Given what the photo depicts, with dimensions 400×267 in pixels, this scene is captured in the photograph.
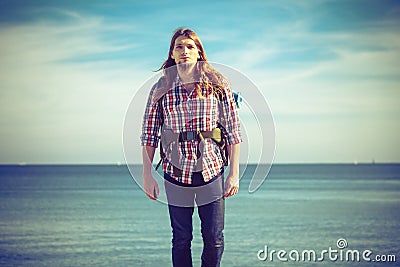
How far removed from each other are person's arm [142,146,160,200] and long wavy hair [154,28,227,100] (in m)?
0.30

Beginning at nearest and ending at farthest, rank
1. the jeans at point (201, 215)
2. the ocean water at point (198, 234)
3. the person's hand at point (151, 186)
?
1. the jeans at point (201, 215)
2. the person's hand at point (151, 186)
3. the ocean water at point (198, 234)

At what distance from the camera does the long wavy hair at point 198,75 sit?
384 cm

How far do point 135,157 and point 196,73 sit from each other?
1.89 ft

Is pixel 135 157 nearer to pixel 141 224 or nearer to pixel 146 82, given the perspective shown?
pixel 146 82

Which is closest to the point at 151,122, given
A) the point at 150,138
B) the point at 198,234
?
the point at 150,138

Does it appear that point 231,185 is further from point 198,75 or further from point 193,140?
point 198,75

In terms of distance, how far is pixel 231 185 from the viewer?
386 cm

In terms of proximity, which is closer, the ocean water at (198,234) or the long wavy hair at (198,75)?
the long wavy hair at (198,75)

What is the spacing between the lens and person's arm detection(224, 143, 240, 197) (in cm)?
385

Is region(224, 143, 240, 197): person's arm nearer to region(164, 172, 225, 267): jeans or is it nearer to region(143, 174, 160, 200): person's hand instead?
region(164, 172, 225, 267): jeans

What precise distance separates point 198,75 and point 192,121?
25 centimetres

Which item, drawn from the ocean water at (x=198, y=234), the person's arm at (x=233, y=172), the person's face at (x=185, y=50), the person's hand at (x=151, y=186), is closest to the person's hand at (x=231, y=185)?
the person's arm at (x=233, y=172)

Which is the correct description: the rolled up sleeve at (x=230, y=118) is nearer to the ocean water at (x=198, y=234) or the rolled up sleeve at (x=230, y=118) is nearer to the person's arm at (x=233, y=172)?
the person's arm at (x=233, y=172)

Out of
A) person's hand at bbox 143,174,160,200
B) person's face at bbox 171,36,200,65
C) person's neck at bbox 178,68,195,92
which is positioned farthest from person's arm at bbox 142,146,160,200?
person's face at bbox 171,36,200,65
